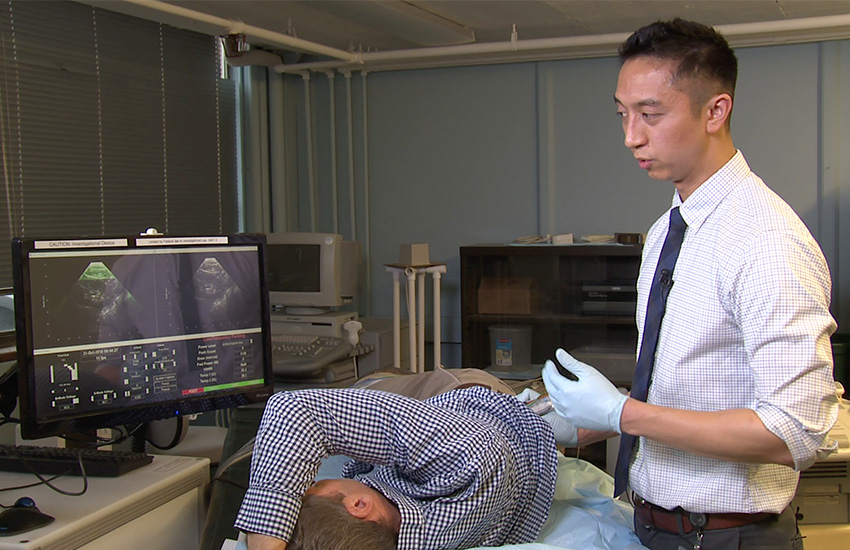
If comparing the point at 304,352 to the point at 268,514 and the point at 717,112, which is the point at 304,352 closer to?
the point at 268,514

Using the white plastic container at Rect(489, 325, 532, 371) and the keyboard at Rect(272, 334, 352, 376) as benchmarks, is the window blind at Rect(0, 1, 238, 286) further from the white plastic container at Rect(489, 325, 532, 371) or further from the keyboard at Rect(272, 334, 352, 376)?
the white plastic container at Rect(489, 325, 532, 371)

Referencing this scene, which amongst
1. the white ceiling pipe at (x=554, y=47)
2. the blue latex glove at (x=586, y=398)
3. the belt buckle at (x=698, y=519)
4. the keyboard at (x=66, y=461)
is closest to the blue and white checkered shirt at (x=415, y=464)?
the blue latex glove at (x=586, y=398)

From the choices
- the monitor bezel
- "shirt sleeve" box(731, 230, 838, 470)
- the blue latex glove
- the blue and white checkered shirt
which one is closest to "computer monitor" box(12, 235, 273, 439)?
the blue and white checkered shirt

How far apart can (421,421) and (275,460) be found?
0.27 meters

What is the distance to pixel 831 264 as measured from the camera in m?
3.67

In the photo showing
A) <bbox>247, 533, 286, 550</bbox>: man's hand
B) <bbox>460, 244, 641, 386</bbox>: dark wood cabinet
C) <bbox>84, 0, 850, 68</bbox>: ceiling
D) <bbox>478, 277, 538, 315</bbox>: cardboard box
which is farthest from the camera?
<bbox>478, 277, 538, 315</bbox>: cardboard box

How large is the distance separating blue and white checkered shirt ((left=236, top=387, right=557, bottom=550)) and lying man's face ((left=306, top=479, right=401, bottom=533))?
3cm

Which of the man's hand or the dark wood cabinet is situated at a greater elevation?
the dark wood cabinet

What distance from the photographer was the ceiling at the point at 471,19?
10.4 ft

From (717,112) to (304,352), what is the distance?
1907 millimetres

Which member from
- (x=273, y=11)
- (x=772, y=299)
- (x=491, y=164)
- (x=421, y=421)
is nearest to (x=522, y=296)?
(x=491, y=164)

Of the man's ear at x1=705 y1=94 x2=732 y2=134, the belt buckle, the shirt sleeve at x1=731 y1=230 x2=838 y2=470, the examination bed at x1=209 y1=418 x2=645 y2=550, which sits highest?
the man's ear at x1=705 y1=94 x2=732 y2=134

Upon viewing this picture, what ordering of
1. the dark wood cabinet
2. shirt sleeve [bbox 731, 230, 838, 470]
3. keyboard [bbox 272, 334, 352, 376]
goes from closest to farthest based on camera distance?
shirt sleeve [bbox 731, 230, 838, 470]
keyboard [bbox 272, 334, 352, 376]
the dark wood cabinet

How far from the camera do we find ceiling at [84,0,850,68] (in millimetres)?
3176
